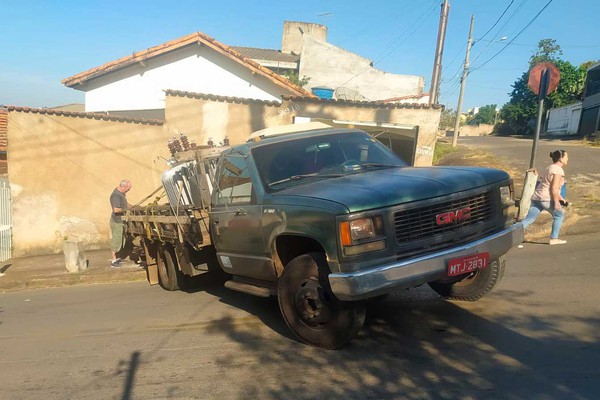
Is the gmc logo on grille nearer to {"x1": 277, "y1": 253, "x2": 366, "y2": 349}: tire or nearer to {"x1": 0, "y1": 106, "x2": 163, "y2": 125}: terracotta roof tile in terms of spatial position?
{"x1": 277, "y1": 253, "x2": 366, "y2": 349}: tire

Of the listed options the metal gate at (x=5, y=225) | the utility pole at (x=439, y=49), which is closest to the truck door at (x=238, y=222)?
the metal gate at (x=5, y=225)

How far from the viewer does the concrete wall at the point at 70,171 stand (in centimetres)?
1165

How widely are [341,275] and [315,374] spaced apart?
33.2 inches

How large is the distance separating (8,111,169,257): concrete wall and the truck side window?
7365 millimetres

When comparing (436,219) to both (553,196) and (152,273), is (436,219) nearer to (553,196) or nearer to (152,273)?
(553,196)

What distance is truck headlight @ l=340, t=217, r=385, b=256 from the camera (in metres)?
3.69

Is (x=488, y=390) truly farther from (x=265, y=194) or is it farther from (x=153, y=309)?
(x=153, y=309)

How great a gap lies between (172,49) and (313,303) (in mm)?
14535

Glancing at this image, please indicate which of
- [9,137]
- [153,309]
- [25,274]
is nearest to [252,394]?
[153,309]

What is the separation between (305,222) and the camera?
13.1 ft

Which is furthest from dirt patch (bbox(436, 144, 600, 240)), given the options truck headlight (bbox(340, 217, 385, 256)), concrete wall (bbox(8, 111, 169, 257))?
concrete wall (bbox(8, 111, 169, 257))

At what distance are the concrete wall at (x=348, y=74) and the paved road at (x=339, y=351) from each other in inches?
1163

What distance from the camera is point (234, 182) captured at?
5258 millimetres

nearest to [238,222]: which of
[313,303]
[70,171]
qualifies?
[313,303]
